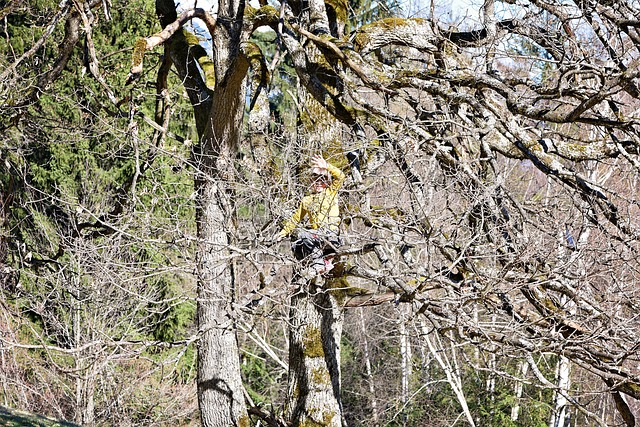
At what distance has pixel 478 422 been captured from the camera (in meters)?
16.5

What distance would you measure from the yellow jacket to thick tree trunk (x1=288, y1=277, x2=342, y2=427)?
164cm

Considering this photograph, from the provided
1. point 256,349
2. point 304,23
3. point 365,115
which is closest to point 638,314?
point 365,115

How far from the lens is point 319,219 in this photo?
5.45 meters

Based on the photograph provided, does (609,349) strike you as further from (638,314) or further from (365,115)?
(365,115)

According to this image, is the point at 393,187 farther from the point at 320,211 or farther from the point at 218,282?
the point at 218,282

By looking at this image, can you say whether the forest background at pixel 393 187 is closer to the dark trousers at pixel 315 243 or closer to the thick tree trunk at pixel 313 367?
the thick tree trunk at pixel 313 367

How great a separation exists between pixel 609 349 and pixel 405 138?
Result: 6.83 ft

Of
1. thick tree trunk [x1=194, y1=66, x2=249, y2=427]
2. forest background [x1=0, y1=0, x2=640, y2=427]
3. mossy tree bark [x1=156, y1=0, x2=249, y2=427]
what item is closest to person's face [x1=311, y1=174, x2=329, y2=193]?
forest background [x1=0, y1=0, x2=640, y2=427]

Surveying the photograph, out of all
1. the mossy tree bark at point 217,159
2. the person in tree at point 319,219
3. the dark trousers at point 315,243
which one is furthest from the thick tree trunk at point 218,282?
the person in tree at point 319,219

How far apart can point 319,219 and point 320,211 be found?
6 cm

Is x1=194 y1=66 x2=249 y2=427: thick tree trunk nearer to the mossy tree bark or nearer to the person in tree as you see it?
the mossy tree bark

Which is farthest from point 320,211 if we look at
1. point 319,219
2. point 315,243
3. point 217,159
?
point 217,159

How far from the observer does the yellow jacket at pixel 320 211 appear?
17.7 feet

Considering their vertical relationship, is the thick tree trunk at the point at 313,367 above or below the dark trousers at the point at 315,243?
below
